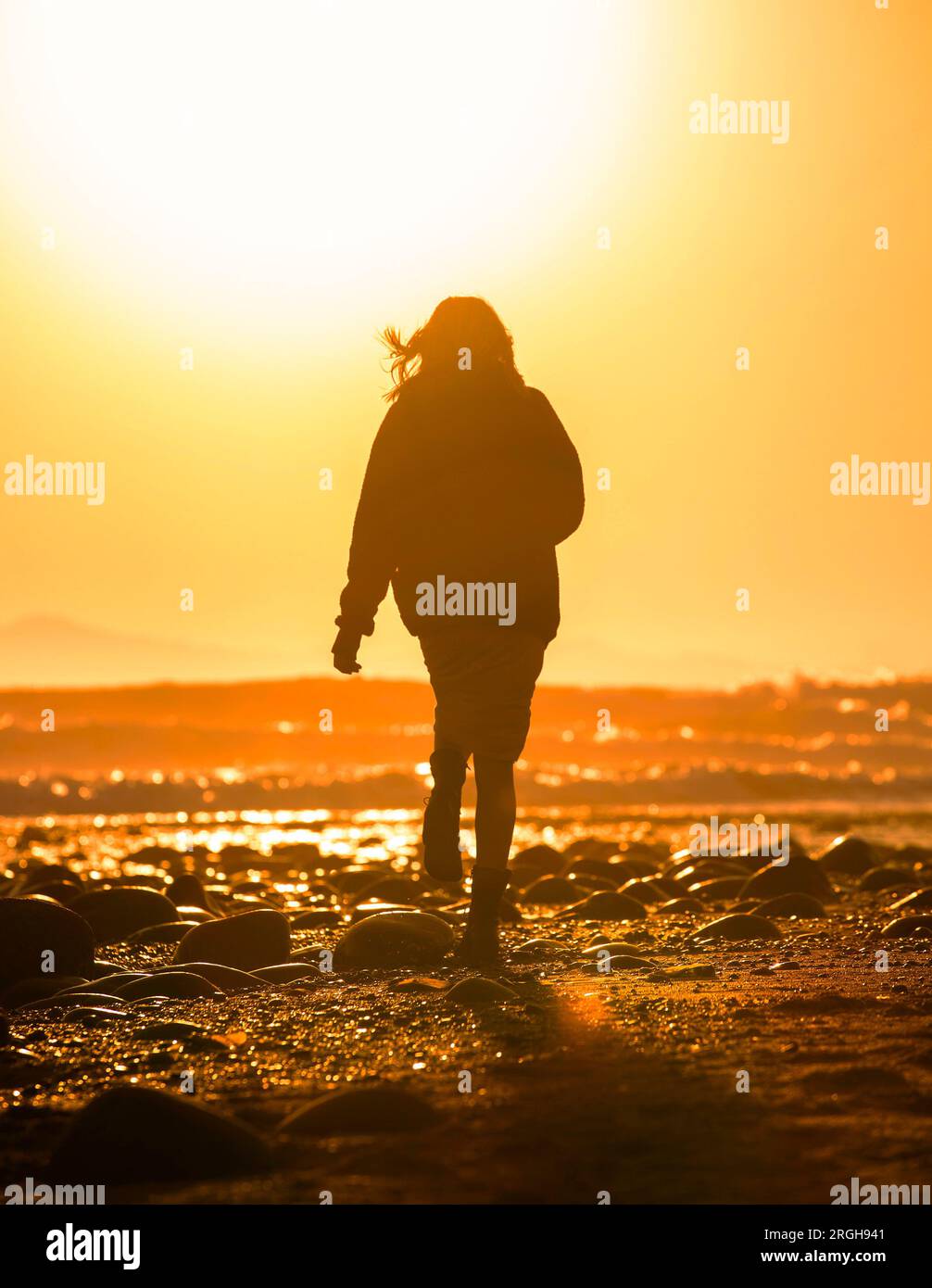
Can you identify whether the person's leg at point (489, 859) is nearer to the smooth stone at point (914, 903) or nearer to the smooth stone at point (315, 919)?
the smooth stone at point (315, 919)

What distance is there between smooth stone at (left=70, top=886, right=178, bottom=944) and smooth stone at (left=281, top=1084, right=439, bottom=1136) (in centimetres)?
417

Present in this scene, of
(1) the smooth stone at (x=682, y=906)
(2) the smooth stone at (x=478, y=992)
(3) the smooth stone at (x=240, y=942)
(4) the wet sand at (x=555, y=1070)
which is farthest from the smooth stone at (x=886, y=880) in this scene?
(2) the smooth stone at (x=478, y=992)

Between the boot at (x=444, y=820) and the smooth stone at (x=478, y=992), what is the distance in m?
0.88

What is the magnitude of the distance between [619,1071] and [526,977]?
1.48m

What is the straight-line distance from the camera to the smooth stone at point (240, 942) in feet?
18.7

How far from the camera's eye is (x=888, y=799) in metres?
22.4

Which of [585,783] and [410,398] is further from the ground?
[410,398]

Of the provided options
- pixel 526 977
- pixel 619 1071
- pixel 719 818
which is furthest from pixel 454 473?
pixel 719 818

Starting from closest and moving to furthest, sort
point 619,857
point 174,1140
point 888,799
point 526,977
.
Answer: point 174,1140 → point 526,977 → point 619,857 → point 888,799

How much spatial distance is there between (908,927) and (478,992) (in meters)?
2.41

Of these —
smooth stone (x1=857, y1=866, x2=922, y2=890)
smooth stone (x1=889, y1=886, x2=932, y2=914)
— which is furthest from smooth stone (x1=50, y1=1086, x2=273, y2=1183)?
smooth stone (x1=857, y1=866, x2=922, y2=890)

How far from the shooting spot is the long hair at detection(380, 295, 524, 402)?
212 inches
